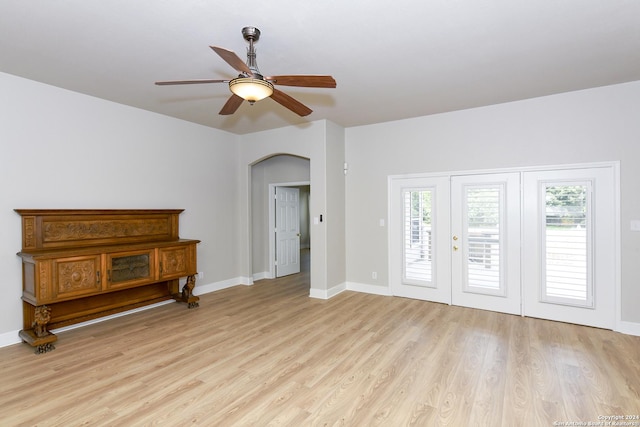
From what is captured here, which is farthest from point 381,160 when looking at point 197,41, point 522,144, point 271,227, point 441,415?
point 441,415

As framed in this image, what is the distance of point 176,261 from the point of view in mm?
4621

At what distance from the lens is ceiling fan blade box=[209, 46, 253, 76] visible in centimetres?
205

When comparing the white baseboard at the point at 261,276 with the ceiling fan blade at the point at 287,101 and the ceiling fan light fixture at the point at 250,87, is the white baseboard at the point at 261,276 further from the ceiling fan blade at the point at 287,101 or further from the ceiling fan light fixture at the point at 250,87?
the ceiling fan light fixture at the point at 250,87

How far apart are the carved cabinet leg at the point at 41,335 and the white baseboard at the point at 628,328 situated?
630 centimetres

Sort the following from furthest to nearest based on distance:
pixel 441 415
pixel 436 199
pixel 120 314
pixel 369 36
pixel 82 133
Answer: pixel 436 199
pixel 120 314
pixel 82 133
pixel 369 36
pixel 441 415

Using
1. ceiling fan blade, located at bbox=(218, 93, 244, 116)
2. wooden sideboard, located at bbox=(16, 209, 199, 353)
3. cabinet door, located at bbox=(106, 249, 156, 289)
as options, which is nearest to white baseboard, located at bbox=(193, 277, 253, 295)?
wooden sideboard, located at bbox=(16, 209, 199, 353)

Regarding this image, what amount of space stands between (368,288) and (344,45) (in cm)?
396

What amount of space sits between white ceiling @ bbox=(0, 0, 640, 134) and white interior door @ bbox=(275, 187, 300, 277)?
3188 mm

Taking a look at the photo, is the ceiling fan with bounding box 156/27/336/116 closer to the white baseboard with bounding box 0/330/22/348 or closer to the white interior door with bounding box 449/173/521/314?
the white interior door with bounding box 449/173/521/314

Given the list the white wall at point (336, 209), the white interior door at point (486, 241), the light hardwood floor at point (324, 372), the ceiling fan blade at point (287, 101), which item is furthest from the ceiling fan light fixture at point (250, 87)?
the white interior door at point (486, 241)

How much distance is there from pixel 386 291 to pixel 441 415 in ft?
10.4

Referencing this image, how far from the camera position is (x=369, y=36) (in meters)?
2.75

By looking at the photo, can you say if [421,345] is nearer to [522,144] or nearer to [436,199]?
[436,199]

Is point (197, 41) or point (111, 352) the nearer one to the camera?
point (197, 41)
